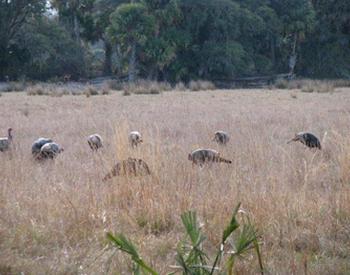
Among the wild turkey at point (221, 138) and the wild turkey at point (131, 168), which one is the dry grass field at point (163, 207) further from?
the wild turkey at point (221, 138)

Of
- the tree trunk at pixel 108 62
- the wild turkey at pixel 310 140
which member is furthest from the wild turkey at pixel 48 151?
the tree trunk at pixel 108 62

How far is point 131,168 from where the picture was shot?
539cm

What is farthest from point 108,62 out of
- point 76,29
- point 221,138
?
point 221,138

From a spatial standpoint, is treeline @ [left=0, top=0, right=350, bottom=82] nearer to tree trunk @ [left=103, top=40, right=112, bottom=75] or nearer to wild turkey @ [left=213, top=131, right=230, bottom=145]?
tree trunk @ [left=103, top=40, right=112, bottom=75]

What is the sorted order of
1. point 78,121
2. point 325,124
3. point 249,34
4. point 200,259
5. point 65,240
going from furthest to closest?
point 249,34 < point 78,121 < point 325,124 < point 65,240 < point 200,259

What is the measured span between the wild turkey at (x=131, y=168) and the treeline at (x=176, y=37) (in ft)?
88.3

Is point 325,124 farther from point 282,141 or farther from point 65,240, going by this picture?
point 65,240

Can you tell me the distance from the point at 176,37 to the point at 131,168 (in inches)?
1158

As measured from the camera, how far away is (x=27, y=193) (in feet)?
17.3

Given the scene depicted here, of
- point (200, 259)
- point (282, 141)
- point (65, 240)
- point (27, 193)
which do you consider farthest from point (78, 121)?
point (200, 259)

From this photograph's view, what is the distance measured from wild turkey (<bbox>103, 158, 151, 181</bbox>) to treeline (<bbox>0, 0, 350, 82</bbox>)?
88.3 ft

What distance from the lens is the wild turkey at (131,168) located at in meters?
5.37

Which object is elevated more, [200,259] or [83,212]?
[200,259]

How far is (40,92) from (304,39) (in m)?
20.4
